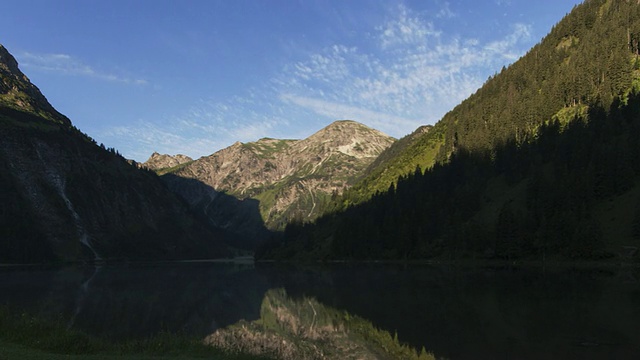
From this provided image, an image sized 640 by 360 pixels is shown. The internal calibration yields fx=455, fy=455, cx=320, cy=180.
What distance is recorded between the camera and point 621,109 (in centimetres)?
14900

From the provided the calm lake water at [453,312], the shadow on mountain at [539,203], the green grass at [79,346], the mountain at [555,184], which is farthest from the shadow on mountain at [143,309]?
the mountain at [555,184]

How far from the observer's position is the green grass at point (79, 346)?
2786cm

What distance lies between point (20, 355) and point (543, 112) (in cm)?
19932

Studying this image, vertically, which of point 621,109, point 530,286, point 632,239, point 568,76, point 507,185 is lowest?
point 530,286

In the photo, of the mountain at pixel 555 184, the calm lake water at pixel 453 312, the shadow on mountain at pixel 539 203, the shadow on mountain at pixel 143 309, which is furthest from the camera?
the mountain at pixel 555 184

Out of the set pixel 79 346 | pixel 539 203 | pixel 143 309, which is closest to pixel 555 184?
pixel 539 203

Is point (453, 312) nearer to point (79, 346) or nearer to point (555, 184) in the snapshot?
point (79, 346)

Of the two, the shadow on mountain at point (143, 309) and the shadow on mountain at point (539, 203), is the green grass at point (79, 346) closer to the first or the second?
the shadow on mountain at point (143, 309)

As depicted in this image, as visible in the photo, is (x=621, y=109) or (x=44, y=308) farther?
(x=621, y=109)

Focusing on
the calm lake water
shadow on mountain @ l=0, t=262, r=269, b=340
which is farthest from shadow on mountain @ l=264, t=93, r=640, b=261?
shadow on mountain @ l=0, t=262, r=269, b=340

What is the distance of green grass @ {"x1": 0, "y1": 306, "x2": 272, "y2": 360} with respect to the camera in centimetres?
2786

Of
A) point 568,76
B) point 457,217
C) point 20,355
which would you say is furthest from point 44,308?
point 568,76

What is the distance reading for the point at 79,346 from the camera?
1170 inches

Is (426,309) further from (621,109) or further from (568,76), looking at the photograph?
(568,76)
